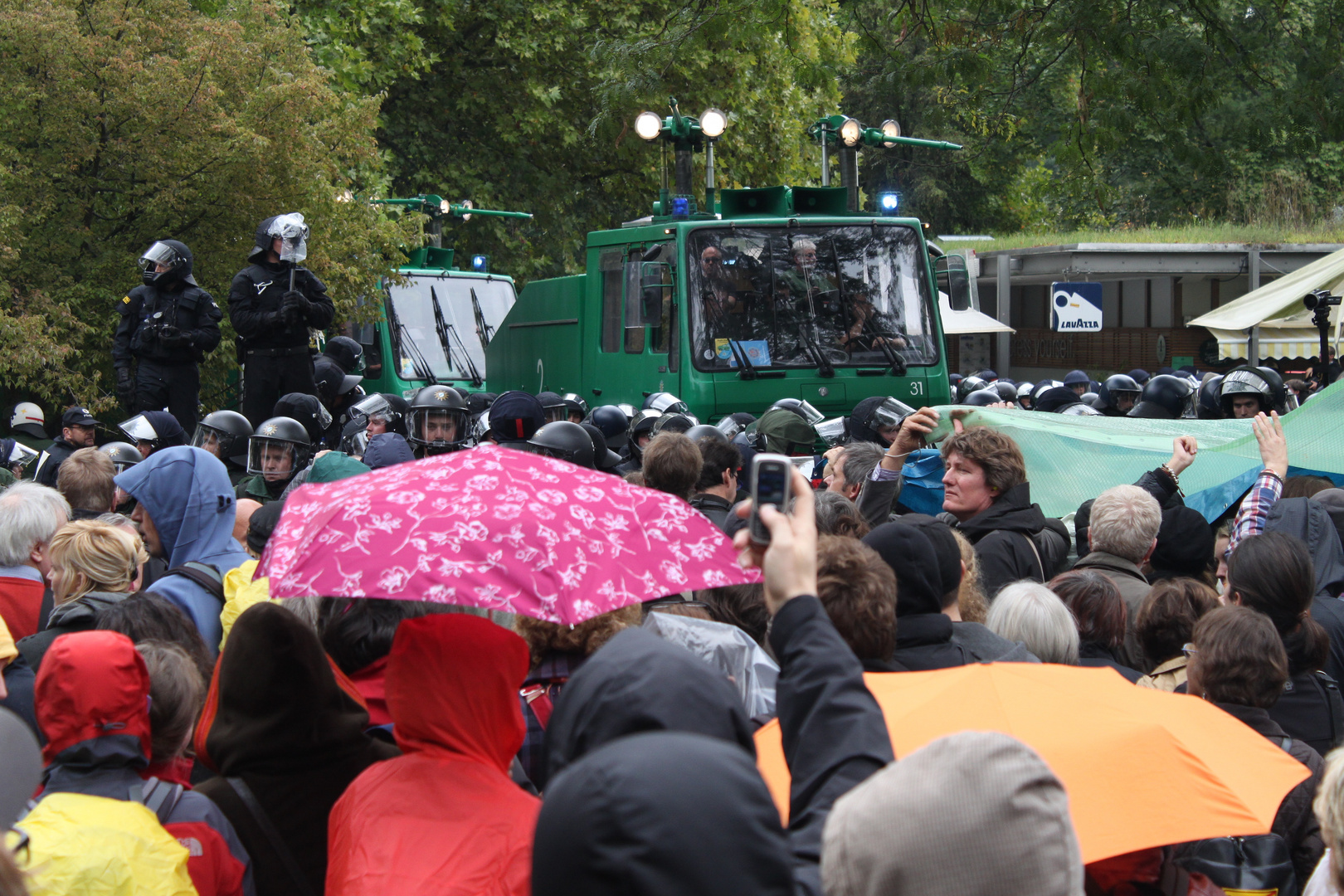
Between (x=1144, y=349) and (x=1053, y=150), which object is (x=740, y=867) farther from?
(x=1144, y=349)

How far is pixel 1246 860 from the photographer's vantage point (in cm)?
306

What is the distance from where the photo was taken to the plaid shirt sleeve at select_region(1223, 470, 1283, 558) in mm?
5379

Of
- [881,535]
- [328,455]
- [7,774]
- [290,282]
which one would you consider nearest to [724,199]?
[290,282]

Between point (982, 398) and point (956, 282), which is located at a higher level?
point (956, 282)

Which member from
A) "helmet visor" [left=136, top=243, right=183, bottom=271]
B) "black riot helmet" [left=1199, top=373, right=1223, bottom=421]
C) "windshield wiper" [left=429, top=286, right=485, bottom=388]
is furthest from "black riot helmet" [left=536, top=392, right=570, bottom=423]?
"windshield wiper" [left=429, top=286, right=485, bottom=388]

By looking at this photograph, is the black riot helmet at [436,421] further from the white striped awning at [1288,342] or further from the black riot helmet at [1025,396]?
the white striped awning at [1288,342]

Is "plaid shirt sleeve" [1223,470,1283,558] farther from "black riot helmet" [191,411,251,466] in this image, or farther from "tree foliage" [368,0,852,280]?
"tree foliage" [368,0,852,280]

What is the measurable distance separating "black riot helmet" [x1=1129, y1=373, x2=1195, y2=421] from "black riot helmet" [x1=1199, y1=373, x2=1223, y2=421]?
0.33m

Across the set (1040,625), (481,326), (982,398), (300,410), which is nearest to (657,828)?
(1040,625)

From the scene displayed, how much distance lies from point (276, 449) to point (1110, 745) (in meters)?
5.76

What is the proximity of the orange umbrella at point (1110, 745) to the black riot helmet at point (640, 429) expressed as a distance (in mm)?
6880

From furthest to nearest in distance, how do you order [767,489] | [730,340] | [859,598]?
1. [730,340]
2. [859,598]
3. [767,489]

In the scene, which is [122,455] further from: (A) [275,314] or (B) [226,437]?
(A) [275,314]

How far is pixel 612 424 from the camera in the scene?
9.94m
